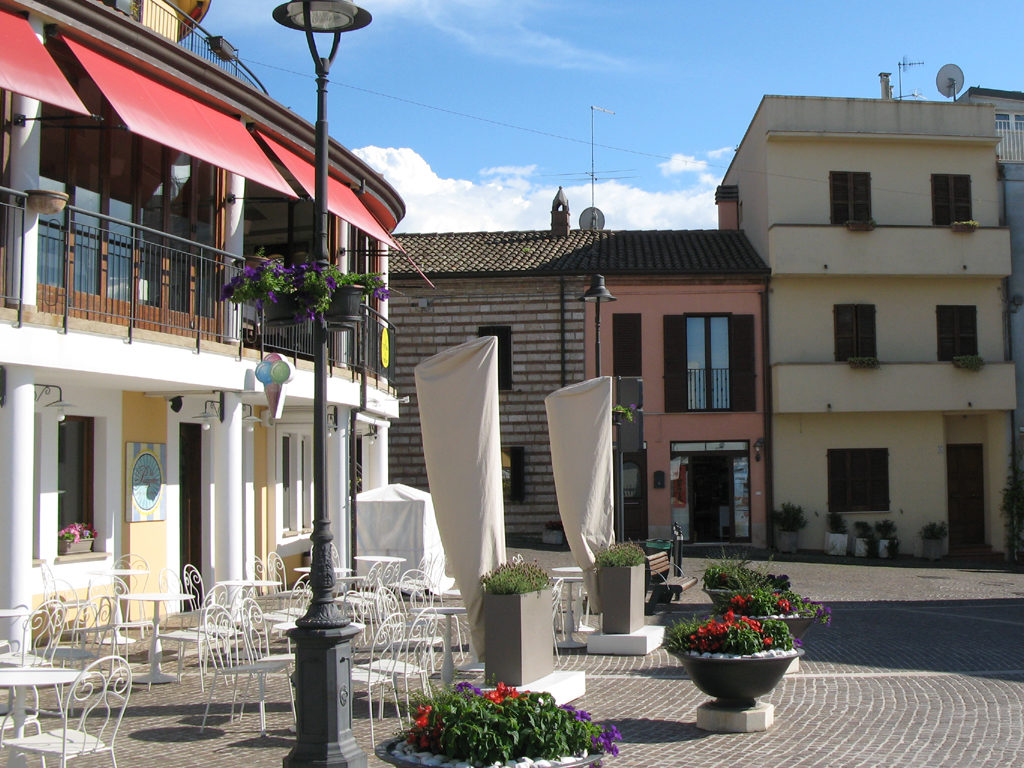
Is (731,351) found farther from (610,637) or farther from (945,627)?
(610,637)

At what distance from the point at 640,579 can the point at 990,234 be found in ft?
65.1

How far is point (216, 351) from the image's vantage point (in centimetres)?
1315

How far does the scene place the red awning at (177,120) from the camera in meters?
11.0

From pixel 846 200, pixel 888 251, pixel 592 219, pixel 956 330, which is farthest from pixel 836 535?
pixel 592 219

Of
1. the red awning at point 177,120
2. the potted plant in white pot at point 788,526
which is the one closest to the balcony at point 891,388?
the potted plant in white pot at point 788,526

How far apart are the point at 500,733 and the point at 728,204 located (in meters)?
28.4

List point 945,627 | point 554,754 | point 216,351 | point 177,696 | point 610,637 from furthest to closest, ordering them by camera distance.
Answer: point 945,627 < point 216,351 < point 610,637 < point 177,696 < point 554,754

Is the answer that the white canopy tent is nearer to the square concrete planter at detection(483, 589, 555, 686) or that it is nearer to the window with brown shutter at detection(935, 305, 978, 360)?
the square concrete planter at detection(483, 589, 555, 686)

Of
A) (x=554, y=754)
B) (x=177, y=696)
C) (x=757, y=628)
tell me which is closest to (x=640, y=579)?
(x=757, y=628)

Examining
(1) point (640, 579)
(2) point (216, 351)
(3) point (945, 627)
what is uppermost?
(2) point (216, 351)

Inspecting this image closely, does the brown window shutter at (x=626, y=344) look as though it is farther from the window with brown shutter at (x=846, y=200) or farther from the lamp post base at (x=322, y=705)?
the lamp post base at (x=322, y=705)

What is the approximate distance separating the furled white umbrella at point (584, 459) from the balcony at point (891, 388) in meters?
15.2

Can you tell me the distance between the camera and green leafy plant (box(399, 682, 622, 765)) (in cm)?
479

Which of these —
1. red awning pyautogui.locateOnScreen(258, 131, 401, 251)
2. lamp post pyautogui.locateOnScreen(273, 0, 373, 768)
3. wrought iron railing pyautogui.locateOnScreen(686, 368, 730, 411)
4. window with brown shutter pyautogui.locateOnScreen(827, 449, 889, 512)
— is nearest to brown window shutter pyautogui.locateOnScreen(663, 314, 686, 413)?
wrought iron railing pyautogui.locateOnScreen(686, 368, 730, 411)
